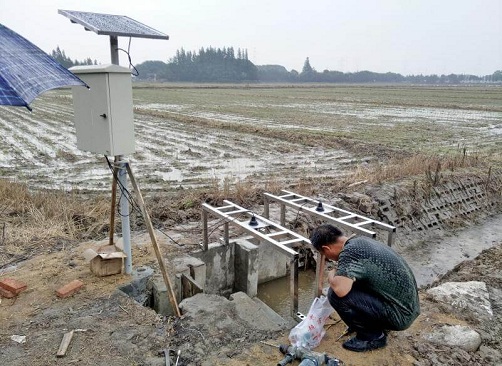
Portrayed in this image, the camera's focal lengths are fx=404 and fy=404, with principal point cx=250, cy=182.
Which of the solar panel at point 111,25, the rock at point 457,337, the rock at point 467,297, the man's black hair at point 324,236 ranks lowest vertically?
the rock at point 467,297

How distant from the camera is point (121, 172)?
4211mm

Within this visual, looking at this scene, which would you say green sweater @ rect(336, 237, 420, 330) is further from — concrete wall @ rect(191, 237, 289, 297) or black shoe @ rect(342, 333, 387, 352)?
concrete wall @ rect(191, 237, 289, 297)

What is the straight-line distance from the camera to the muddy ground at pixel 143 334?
10.9ft

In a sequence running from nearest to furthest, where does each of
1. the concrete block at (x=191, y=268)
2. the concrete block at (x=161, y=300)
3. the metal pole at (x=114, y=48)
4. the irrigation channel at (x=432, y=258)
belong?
the metal pole at (x=114, y=48) → the concrete block at (x=161, y=300) → the concrete block at (x=191, y=268) → the irrigation channel at (x=432, y=258)

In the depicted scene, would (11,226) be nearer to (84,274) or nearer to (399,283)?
(84,274)

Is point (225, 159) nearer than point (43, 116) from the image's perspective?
Yes

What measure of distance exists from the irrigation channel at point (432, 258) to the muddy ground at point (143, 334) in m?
1.80

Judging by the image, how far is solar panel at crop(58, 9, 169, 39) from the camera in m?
3.72

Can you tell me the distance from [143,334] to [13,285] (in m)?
1.63

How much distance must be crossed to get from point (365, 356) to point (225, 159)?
9.73 meters

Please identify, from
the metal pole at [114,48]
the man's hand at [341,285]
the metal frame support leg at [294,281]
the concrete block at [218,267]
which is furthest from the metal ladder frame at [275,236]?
the metal pole at [114,48]

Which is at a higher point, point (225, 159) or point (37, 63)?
point (37, 63)

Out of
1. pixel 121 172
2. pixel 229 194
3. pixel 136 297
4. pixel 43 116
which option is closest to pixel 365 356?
pixel 136 297

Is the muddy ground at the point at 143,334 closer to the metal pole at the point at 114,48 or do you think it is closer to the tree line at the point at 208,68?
the metal pole at the point at 114,48
